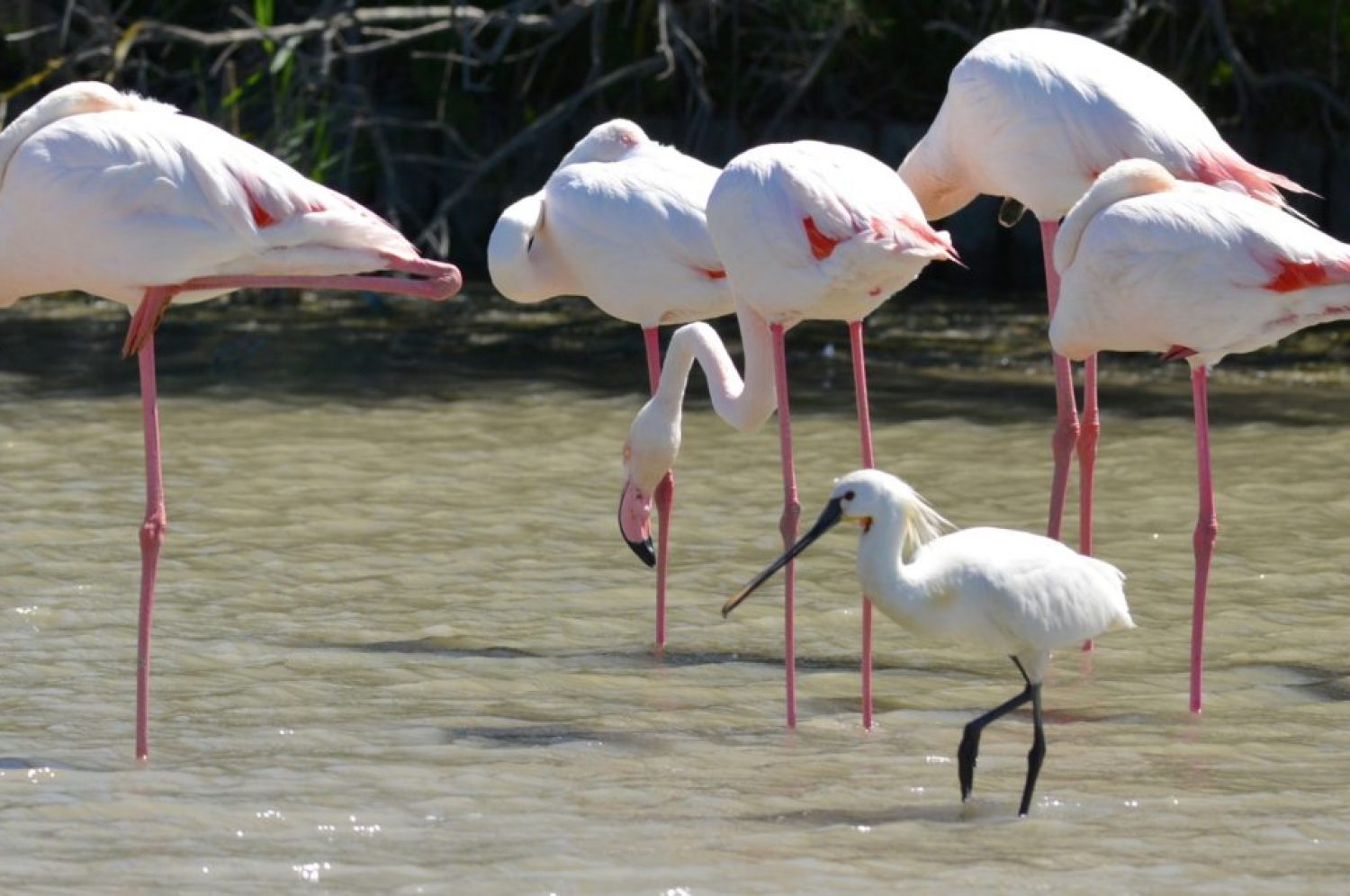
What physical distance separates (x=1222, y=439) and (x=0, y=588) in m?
4.49

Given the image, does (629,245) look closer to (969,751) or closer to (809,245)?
(809,245)

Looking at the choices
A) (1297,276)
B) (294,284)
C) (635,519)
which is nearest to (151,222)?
(294,284)

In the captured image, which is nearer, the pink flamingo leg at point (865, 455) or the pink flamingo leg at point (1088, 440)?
the pink flamingo leg at point (865, 455)

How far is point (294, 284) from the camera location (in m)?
4.96

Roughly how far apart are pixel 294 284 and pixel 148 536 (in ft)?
2.21

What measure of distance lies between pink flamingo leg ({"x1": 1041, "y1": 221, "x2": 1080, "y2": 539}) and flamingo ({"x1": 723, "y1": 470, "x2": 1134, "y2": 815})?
1.38 metres

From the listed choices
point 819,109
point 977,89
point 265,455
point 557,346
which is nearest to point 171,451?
point 265,455

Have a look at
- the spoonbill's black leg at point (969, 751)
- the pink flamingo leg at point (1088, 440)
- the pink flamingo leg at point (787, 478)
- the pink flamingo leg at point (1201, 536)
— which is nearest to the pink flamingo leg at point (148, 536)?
the pink flamingo leg at point (787, 478)

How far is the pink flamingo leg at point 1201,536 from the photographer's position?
513 cm

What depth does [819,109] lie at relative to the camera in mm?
12758

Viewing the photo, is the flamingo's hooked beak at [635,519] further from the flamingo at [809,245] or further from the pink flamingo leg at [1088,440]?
the pink flamingo leg at [1088,440]

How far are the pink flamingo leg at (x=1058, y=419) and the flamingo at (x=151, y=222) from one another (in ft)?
5.89

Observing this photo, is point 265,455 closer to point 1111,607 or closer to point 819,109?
point 1111,607

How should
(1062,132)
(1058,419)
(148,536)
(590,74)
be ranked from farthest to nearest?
1. (590,74)
2. (1058,419)
3. (1062,132)
4. (148,536)
